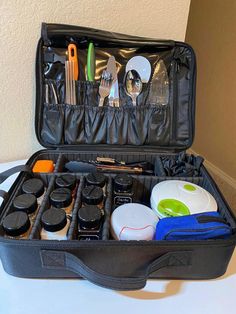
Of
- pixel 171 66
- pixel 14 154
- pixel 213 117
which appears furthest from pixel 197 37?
pixel 14 154

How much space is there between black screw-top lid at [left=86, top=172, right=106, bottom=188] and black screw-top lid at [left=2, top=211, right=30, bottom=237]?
144 mm

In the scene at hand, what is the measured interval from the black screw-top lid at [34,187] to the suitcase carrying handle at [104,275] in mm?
150

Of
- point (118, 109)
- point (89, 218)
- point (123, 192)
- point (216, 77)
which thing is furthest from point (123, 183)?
point (216, 77)

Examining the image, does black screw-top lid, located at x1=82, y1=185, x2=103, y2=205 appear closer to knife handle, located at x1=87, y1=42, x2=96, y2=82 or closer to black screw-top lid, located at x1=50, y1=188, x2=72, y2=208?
black screw-top lid, located at x1=50, y1=188, x2=72, y2=208

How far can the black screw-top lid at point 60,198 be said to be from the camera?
0.46 m

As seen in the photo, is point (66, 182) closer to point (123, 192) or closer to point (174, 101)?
point (123, 192)

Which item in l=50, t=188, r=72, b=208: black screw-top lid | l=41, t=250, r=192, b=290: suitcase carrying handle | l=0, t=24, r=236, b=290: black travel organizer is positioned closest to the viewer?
l=41, t=250, r=192, b=290: suitcase carrying handle

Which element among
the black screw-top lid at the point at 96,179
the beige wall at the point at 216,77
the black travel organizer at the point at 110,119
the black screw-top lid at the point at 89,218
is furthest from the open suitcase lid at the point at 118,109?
the beige wall at the point at 216,77

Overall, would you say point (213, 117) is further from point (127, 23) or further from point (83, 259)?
point (83, 259)

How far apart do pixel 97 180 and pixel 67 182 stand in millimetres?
59

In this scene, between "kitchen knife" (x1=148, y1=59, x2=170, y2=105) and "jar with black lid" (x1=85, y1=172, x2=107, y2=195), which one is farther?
"kitchen knife" (x1=148, y1=59, x2=170, y2=105)

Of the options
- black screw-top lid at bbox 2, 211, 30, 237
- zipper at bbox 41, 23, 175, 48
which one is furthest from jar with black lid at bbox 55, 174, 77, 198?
zipper at bbox 41, 23, 175, 48

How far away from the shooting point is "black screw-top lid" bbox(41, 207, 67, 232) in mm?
405

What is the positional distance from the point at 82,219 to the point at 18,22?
46cm
